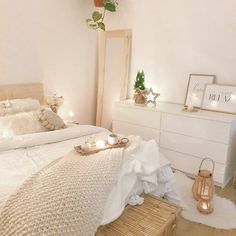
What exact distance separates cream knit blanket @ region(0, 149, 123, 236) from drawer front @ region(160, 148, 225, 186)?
151 cm

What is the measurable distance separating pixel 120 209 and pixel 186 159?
1609 millimetres

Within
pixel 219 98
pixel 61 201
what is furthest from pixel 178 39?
pixel 61 201

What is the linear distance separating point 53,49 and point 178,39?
62.9 inches

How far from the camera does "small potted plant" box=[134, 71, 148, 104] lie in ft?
11.3

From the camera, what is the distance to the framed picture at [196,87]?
314cm

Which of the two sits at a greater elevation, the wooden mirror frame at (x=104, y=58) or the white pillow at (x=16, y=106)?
the wooden mirror frame at (x=104, y=58)

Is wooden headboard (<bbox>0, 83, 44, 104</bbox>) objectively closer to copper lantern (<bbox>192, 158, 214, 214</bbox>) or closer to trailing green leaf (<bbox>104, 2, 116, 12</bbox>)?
trailing green leaf (<bbox>104, 2, 116, 12</bbox>)

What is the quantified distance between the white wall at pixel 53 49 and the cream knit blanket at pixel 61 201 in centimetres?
191

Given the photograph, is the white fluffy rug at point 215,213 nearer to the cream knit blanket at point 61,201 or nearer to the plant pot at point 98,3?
the cream knit blanket at point 61,201

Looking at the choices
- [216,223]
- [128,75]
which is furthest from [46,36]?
[216,223]

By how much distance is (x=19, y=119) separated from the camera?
246cm

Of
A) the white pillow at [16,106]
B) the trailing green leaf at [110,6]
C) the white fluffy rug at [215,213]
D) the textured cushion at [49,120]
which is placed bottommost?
the white fluffy rug at [215,213]

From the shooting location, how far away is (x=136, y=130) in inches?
135

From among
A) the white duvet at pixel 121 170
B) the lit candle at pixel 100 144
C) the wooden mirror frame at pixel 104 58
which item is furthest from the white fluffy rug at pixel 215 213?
the wooden mirror frame at pixel 104 58
